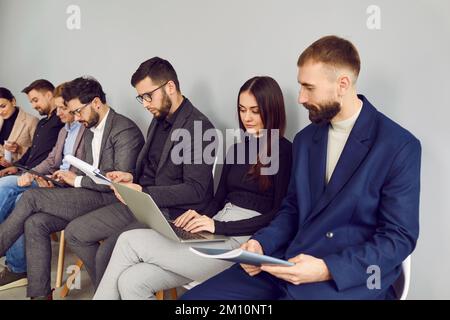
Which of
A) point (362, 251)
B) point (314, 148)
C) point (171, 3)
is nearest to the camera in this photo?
point (362, 251)

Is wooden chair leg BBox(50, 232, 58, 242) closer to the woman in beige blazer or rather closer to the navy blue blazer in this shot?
the woman in beige blazer

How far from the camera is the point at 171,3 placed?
9.68 feet

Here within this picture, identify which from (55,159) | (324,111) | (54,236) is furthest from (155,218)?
(54,236)

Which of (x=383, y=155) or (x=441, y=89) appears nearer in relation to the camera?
(x=383, y=155)

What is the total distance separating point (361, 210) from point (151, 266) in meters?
0.78

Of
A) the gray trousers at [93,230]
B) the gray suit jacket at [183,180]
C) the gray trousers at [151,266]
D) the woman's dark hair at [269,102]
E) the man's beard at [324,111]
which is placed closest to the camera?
the man's beard at [324,111]

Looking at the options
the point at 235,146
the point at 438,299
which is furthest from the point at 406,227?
the point at 235,146

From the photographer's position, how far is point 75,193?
2613 mm

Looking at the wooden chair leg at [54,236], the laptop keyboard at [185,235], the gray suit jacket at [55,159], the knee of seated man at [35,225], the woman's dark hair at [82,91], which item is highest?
the woman's dark hair at [82,91]

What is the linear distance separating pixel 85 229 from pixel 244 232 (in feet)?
2.78

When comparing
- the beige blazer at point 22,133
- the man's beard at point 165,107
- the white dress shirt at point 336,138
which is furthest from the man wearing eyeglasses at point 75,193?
the white dress shirt at point 336,138

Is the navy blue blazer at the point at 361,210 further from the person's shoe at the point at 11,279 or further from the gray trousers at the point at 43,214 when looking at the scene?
the person's shoe at the point at 11,279

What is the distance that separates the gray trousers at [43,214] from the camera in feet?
8.30

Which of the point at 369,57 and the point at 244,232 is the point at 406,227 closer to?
the point at 244,232
